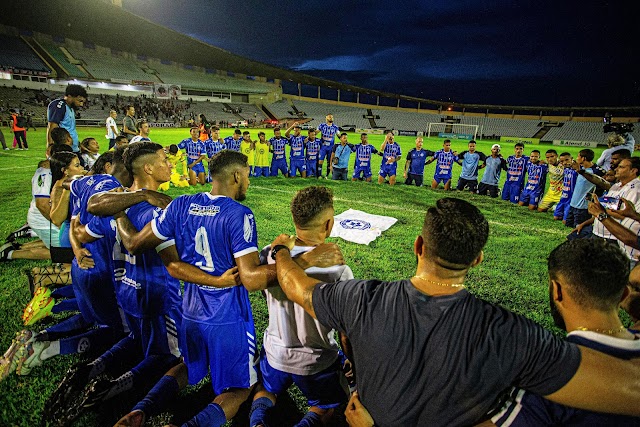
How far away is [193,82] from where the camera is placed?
55.0m

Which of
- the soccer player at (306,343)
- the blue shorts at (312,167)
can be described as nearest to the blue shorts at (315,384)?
the soccer player at (306,343)

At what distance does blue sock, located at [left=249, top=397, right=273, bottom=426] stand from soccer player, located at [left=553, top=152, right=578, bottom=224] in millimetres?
9350

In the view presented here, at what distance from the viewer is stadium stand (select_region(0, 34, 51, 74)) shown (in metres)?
37.5

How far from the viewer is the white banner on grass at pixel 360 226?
6820 millimetres

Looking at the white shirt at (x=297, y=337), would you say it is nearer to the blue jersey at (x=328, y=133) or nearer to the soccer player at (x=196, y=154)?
the soccer player at (x=196, y=154)

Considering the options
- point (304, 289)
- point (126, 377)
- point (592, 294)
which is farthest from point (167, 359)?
point (592, 294)

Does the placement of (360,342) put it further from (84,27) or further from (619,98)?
(619,98)

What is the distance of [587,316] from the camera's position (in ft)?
4.88

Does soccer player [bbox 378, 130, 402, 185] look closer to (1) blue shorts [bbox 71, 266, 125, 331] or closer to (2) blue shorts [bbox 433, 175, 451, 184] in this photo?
(2) blue shorts [bbox 433, 175, 451, 184]

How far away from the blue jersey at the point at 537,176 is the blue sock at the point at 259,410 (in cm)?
1066

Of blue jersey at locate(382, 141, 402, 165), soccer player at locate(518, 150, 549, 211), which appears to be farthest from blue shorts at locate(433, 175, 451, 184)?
soccer player at locate(518, 150, 549, 211)

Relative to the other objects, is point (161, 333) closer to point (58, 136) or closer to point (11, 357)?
point (11, 357)

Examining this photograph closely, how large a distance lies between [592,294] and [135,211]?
3.33 metres

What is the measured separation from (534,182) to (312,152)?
323 inches
